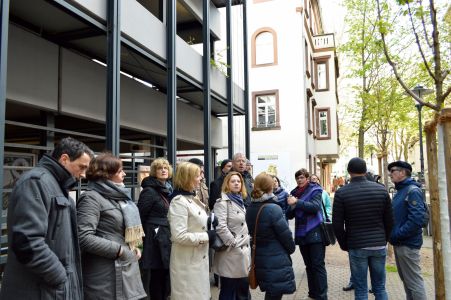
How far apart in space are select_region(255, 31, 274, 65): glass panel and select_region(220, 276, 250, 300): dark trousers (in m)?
17.0

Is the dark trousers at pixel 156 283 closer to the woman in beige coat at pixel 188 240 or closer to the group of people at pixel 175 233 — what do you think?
the group of people at pixel 175 233

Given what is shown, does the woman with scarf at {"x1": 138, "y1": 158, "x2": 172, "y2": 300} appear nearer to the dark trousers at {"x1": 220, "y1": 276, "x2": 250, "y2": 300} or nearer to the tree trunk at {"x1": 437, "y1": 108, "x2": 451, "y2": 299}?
the dark trousers at {"x1": 220, "y1": 276, "x2": 250, "y2": 300}

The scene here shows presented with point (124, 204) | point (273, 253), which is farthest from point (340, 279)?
point (124, 204)

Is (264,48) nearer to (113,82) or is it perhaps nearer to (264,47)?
(264,47)

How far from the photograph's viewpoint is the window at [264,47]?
66.0 ft

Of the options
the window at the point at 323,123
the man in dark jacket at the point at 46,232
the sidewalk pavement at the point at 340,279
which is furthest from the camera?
the window at the point at 323,123

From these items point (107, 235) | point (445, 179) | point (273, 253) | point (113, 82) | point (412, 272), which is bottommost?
point (412, 272)

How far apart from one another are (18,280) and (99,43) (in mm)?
5808

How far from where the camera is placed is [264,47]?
20422mm

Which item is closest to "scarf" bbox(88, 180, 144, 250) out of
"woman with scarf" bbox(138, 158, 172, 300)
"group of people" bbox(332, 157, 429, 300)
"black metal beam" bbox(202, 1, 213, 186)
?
"woman with scarf" bbox(138, 158, 172, 300)

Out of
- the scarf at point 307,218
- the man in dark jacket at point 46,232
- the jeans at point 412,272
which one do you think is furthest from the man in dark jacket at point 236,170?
the man in dark jacket at point 46,232

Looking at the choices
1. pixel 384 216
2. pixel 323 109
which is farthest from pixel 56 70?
pixel 323 109

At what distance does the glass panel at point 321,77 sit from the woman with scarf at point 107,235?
903 inches

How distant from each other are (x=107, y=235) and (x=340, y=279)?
511cm
